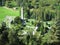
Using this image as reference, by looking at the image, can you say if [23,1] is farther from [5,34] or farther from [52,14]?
[5,34]

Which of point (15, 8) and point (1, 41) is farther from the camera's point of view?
point (15, 8)

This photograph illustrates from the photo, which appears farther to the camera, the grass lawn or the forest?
the grass lawn

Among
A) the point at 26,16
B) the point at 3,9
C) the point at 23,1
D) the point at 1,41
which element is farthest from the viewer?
the point at 23,1

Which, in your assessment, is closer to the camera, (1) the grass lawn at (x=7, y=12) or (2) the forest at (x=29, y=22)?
(2) the forest at (x=29, y=22)

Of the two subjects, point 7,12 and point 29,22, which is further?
point 7,12

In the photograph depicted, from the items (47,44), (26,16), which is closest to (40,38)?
(47,44)

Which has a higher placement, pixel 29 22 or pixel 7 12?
pixel 7 12

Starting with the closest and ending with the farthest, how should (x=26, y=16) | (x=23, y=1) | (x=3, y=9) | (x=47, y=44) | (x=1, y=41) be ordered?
(x=1, y=41), (x=47, y=44), (x=26, y=16), (x=3, y=9), (x=23, y=1)
